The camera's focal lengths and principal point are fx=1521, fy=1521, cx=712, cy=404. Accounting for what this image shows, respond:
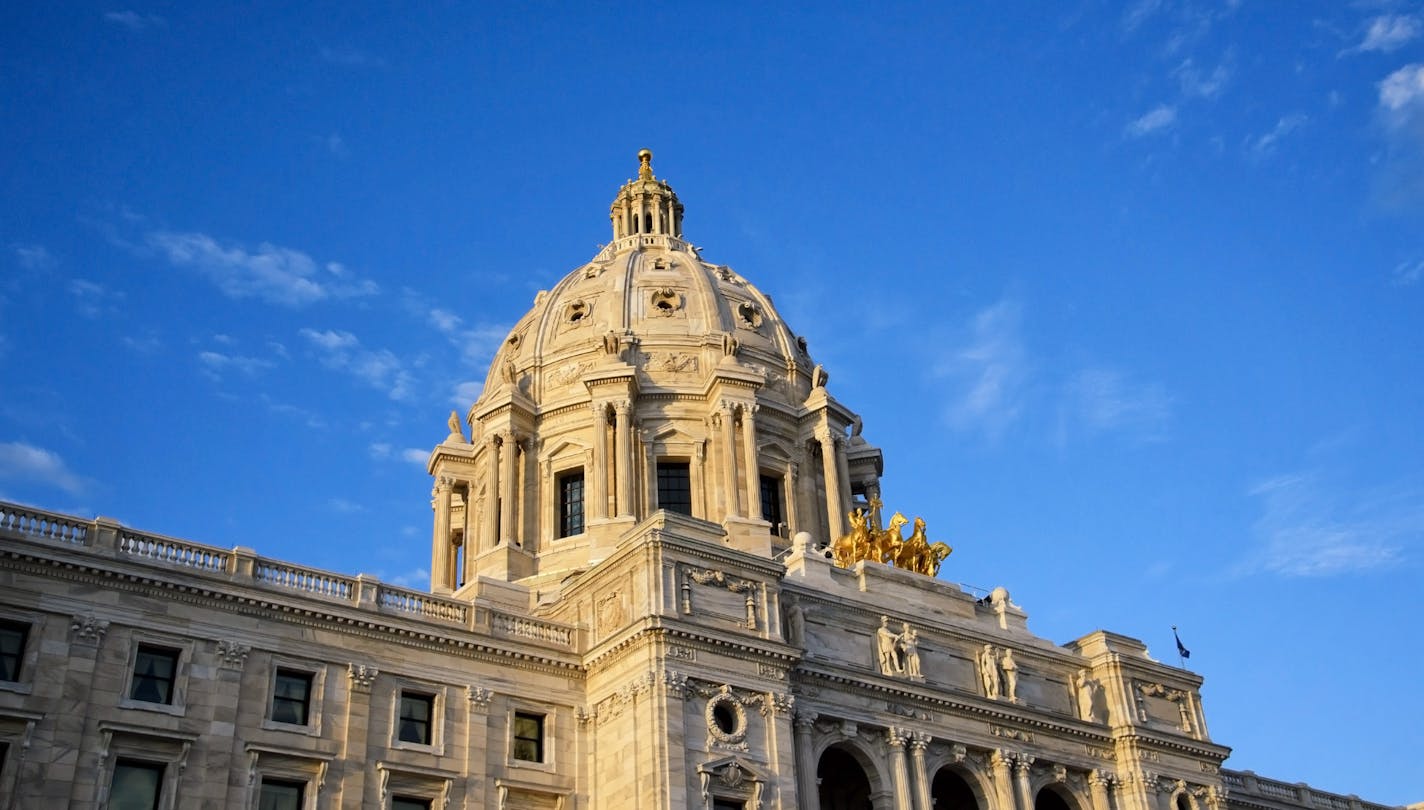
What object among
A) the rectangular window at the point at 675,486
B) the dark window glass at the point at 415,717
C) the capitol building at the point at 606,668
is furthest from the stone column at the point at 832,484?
the dark window glass at the point at 415,717

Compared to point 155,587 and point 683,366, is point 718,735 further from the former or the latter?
point 683,366

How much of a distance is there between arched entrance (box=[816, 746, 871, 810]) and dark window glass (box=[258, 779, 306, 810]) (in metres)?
20.0

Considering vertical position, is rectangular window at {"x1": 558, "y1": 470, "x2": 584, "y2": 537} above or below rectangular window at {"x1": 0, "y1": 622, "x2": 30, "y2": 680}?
above

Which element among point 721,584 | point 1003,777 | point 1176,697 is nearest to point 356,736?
point 721,584

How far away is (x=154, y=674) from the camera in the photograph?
4191cm

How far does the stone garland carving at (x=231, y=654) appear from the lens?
42.9 m

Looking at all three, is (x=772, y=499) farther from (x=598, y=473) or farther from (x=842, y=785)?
(x=842, y=785)

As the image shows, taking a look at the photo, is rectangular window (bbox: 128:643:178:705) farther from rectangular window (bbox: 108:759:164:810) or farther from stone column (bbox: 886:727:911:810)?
stone column (bbox: 886:727:911:810)

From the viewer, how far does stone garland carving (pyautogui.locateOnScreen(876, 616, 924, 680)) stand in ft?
173

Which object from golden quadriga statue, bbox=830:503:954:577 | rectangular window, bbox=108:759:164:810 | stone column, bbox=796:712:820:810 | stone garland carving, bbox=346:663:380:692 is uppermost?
golden quadriga statue, bbox=830:503:954:577

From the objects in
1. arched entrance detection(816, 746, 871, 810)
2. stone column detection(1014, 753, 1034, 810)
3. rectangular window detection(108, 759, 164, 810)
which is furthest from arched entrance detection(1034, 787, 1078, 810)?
rectangular window detection(108, 759, 164, 810)

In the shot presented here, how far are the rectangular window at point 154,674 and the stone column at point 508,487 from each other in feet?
85.8

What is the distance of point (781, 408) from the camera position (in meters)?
73.5

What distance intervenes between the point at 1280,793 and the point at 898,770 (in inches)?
1026
